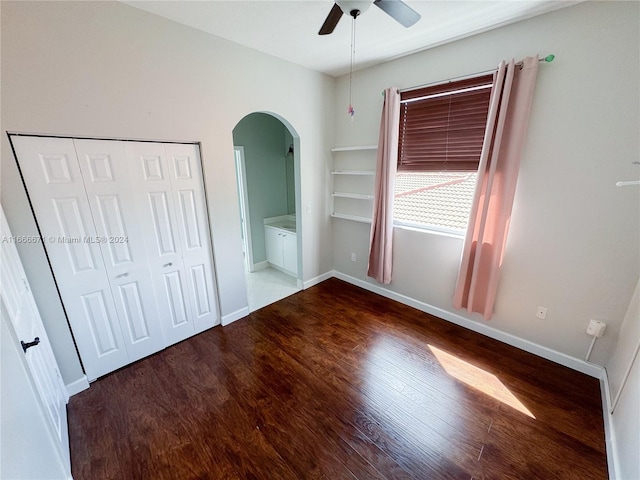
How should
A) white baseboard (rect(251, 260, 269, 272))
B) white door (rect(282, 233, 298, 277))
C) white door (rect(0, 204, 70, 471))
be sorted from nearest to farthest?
white door (rect(0, 204, 70, 471)), white door (rect(282, 233, 298, 277)), white baseboard (rect(251, 260, 269, 272))

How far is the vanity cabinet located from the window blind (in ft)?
5.97

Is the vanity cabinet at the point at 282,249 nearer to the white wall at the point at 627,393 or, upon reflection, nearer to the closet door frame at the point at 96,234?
the closet door frame at the point at 96,234

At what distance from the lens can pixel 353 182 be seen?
3348 millimetres

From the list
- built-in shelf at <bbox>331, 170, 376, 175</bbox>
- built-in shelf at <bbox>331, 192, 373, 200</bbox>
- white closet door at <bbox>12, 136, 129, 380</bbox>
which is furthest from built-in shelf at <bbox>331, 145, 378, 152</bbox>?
white closet door at <bbox>12, 136, 129, 380</bbox>

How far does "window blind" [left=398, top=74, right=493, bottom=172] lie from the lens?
2.27 meters

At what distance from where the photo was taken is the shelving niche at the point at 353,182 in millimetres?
3129

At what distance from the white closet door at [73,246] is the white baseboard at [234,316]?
872 millimetres

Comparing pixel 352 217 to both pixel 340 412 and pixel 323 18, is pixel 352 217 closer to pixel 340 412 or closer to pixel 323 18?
pixel 323 18

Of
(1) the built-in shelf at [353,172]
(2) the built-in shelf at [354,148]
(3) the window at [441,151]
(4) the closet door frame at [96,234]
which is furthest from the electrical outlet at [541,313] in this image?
(4) the closet door frame at [96,234]

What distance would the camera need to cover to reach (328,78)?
3.18 meters

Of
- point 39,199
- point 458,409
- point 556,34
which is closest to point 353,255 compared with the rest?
point 458,409

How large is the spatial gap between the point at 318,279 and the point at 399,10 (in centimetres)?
300

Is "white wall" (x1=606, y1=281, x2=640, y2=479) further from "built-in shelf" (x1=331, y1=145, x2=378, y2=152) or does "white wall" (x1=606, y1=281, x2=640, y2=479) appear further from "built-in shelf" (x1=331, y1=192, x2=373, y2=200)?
"built-in shelf" (x1=331, y1=145, x2=378, y2=152)

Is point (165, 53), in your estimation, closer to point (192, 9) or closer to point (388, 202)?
point (192, 9)
